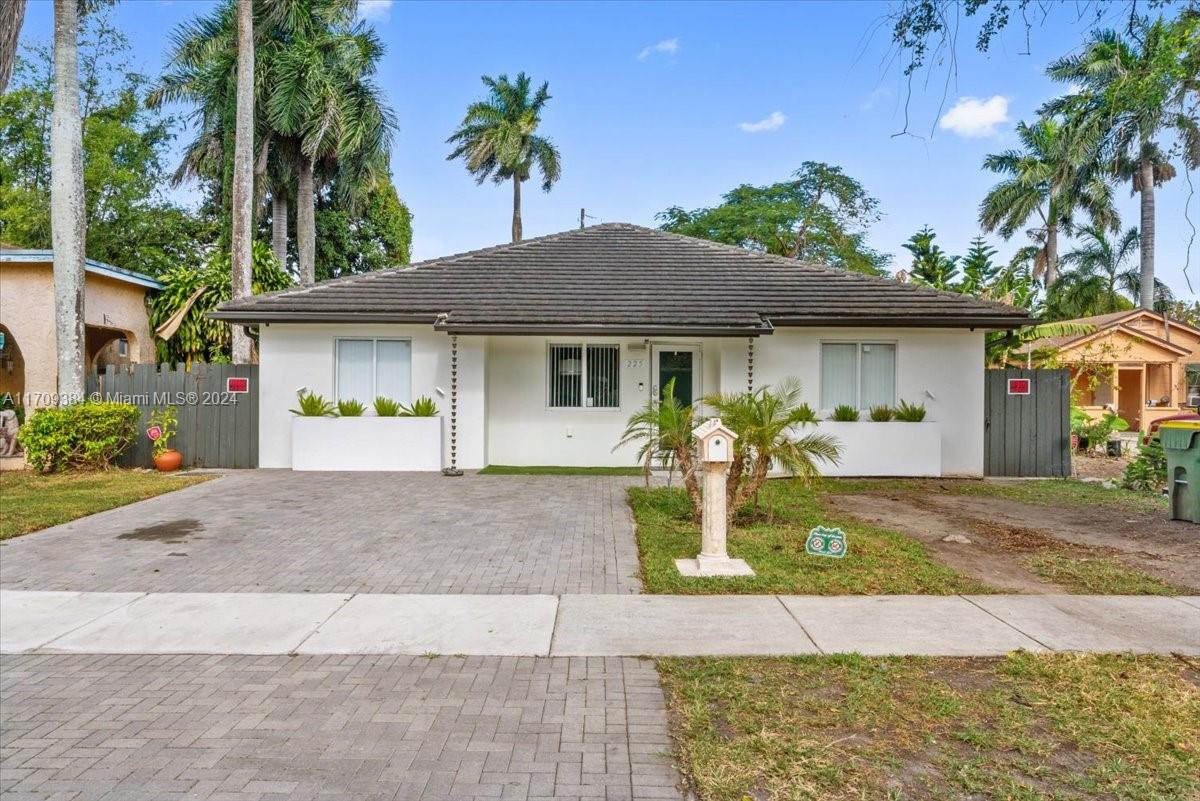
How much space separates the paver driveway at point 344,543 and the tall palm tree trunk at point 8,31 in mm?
9358

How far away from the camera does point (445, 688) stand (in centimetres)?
393

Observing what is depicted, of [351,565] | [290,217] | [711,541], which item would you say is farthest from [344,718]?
[290,217]

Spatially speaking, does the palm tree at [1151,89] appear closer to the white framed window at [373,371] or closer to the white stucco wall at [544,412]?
the white stucco wall at [544,412]

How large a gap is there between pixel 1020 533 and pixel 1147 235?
3016cm

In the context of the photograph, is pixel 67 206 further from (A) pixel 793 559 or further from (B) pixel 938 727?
(B) pixel 938 727

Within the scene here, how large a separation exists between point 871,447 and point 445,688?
1071cm

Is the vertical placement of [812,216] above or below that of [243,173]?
above

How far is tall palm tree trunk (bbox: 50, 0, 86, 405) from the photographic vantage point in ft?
43.8

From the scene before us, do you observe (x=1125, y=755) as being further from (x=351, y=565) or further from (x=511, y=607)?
(x=351, y=565)

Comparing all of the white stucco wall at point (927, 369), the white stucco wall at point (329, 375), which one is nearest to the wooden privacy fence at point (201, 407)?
the white stucco wall at point (329, 375)

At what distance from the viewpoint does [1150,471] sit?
11.3 meters

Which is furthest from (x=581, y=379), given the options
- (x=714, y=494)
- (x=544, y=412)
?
(x=714, y=494)

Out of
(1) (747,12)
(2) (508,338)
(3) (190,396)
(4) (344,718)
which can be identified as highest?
(1) (747,12)

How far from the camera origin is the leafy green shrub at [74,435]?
12.1m
